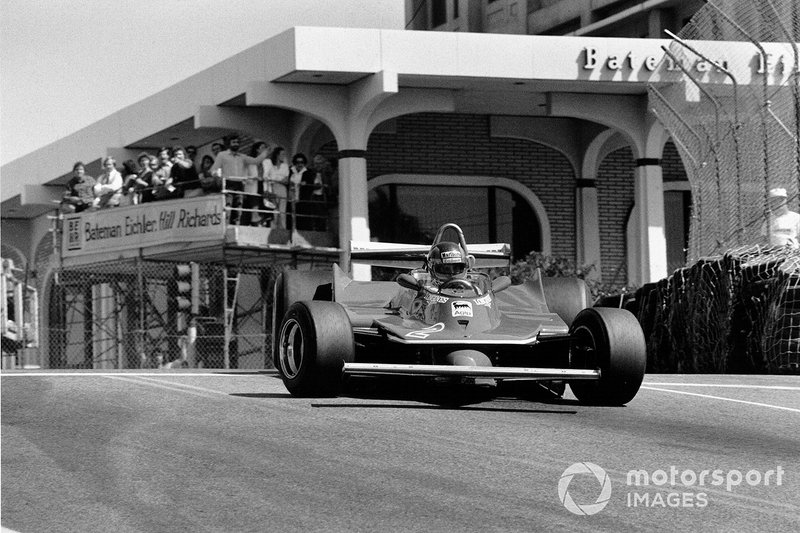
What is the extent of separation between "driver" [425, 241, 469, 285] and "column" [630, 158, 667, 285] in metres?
15.5

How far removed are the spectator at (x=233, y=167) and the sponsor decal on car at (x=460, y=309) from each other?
1368 centimetres

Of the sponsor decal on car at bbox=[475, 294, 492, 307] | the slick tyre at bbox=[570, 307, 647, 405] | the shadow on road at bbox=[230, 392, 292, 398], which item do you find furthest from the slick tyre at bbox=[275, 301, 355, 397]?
the slick tyre at bbox=[570, 307, 647, 405]

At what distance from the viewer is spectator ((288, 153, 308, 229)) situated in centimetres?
2450

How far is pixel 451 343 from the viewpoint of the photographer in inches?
405

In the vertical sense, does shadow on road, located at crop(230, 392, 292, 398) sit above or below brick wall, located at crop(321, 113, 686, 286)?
below

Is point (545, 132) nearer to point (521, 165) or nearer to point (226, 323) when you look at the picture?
point (521, 165)

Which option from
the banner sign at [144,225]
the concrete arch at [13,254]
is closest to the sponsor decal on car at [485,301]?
the banner sign at [144,225]

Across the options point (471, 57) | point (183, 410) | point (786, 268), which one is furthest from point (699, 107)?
point (183, 410)

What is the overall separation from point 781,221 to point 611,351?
20.0 feet

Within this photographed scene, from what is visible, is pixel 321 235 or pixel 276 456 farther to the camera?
pixel 321 235

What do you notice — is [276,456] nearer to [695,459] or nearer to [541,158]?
[695,459]

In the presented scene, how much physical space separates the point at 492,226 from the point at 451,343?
19236mm

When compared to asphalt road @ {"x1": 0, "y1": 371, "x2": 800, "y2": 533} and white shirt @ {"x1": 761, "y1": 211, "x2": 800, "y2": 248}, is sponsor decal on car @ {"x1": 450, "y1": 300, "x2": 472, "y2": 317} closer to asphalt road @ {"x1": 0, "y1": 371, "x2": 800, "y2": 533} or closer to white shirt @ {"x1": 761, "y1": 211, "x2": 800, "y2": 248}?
asphalt road @ {"x1": 0, "y1": 371, "x2": 800, "y2": 533}

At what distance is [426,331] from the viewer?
1045 cm
